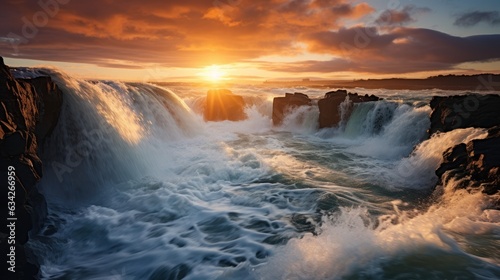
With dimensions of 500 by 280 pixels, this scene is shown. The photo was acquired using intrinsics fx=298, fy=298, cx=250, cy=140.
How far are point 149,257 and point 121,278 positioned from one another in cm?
64

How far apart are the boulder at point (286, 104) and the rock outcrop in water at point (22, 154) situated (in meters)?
19.7

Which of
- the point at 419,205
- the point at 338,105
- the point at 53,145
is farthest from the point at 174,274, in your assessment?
the point at 338,105

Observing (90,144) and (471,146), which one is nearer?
(471,146)

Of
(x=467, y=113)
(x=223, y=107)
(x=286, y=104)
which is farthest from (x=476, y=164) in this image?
(x=223, y=107)

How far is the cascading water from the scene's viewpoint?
4656 millimetres

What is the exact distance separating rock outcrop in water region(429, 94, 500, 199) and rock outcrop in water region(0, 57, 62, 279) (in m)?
9.42

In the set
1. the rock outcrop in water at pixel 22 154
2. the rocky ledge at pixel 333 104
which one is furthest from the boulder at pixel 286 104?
the rock outcrop in water at pixel 22 154

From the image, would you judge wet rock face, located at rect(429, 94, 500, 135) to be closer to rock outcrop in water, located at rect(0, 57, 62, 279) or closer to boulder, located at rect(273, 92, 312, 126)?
boulder, located at rect(273, 92, 312, 126)

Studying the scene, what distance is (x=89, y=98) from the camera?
9297mm

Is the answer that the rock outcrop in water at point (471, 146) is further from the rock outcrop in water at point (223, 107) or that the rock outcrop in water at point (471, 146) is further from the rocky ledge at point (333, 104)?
the rock outcrop in water at point (223, 107)

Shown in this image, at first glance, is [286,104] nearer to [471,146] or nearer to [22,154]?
[471,146]

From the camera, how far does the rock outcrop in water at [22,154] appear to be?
4.23 meters

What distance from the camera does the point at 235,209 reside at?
7.57m

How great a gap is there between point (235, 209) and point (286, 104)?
18749 mm
